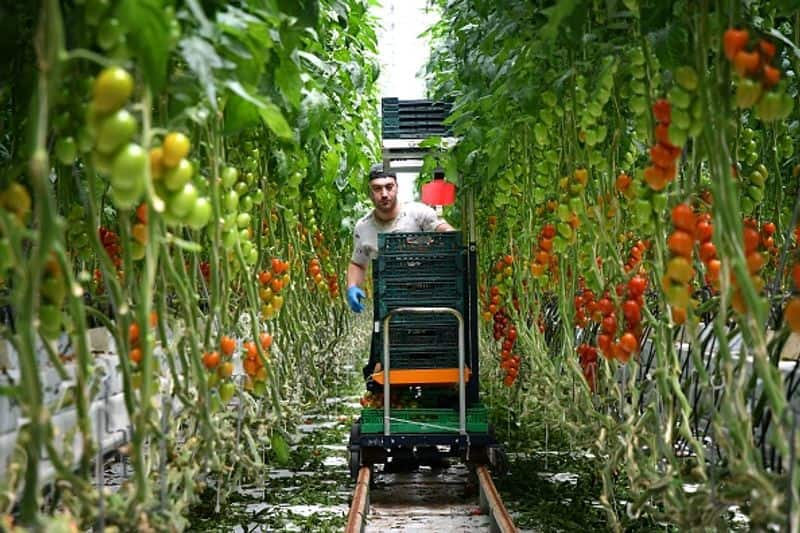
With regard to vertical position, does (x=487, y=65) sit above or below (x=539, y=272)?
above

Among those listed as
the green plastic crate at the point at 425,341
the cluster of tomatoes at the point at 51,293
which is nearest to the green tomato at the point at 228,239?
the cluster of tomatoes at the point at 51,293

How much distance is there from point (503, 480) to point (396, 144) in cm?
165

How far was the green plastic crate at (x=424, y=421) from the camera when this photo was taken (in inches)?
152

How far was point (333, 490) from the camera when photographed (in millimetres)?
3994

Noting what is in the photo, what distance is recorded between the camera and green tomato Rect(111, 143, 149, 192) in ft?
3.57

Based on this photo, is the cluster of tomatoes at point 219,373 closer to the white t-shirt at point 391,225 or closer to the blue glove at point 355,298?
the blue glove at point 355,298

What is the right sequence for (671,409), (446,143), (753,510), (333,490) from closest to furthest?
(753,510) < (671,409) < (333,490) < (446,143)

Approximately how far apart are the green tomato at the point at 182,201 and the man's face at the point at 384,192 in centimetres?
319

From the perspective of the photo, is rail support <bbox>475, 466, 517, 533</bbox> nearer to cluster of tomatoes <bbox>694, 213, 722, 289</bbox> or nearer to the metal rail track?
the metal rail track

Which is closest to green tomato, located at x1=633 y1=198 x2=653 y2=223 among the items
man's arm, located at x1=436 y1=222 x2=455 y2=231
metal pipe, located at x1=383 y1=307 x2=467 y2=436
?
metal pipe, located at x1=383 y1=307 x2=467 y2=436

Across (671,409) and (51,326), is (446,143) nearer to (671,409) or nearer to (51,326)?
(671,409)

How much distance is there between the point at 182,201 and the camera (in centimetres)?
124

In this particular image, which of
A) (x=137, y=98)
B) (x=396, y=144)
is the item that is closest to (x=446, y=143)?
(x=396, y=144)

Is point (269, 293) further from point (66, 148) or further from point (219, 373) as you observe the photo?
point (66, 148)
